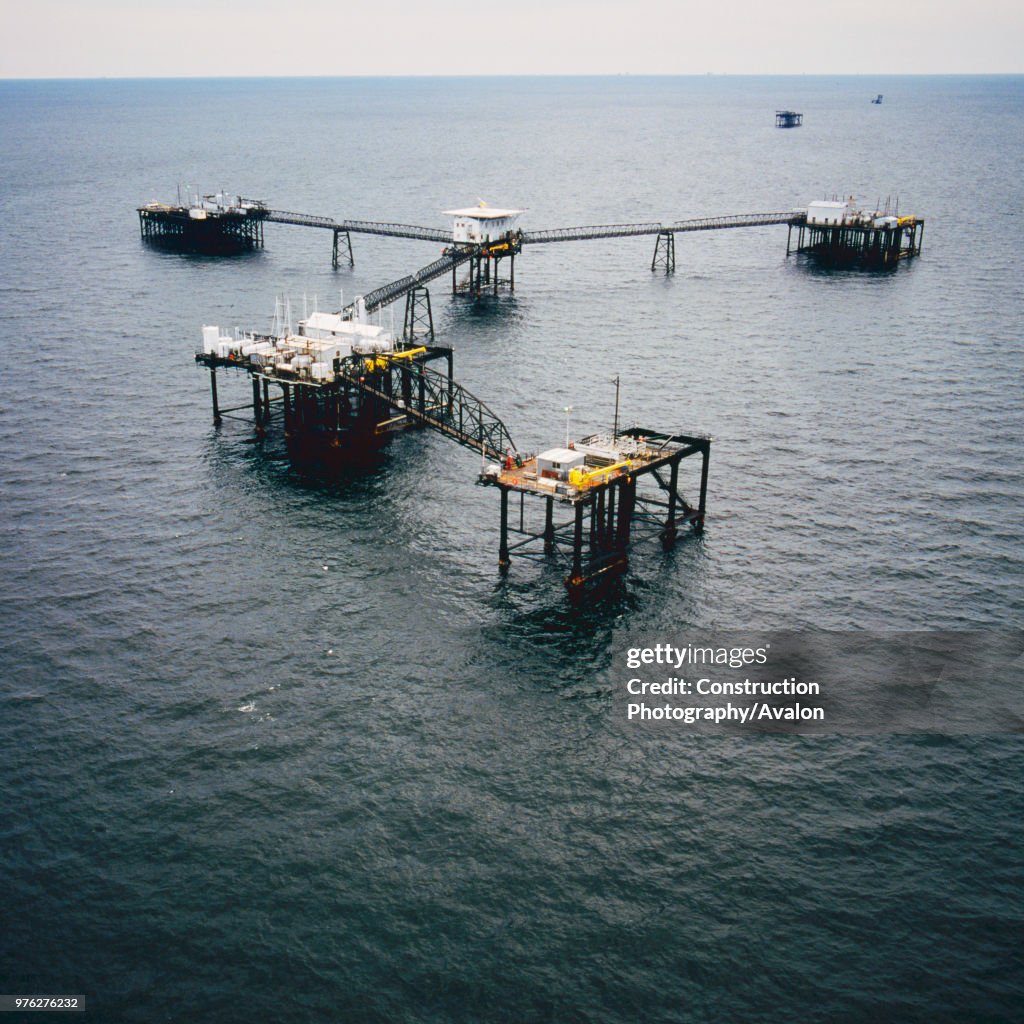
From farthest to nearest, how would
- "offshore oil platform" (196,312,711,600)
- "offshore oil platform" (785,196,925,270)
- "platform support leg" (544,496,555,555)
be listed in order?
1. "offshore oil platform" (785,196,925,270)
2. "platform support leg" (544,496,555,555)
3. "offshore oil platform" (196,312,711,600)

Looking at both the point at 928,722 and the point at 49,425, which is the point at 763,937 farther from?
the point at 49,425

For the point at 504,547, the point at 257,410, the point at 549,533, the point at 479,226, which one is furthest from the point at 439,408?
the point at 479,226

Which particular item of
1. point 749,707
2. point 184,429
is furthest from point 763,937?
point 184,429

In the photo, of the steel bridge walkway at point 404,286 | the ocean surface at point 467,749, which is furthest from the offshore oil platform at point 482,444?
the steel bridge walkway at point 404,286

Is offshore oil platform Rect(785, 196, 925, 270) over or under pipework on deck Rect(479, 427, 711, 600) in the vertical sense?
over

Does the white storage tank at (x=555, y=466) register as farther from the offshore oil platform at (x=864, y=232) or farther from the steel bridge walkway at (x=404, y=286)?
the offshore oil platform at (x=864, y=232)

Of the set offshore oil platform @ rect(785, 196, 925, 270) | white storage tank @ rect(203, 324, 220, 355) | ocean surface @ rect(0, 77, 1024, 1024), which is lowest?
ocean surface @ rect(0, 77, 1024, 1024)

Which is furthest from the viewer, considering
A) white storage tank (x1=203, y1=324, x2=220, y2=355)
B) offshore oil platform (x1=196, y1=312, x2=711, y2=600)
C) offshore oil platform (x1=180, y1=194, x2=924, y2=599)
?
white storage tank (x1=203, y1=324, x2=220, y2=355)

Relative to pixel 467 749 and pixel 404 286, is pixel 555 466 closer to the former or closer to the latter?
pixel 467 749

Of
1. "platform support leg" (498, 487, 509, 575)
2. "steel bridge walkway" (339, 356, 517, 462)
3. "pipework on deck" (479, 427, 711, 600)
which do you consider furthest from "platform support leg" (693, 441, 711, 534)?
"platform support leg" (498, 487, 509, 575)

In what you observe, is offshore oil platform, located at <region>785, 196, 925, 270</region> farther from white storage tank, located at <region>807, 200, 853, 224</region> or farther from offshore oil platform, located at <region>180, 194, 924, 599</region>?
offshore oil platform, located at <region>180, 194, 924, 599</region>
